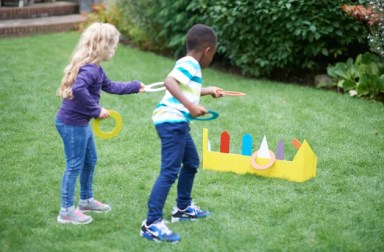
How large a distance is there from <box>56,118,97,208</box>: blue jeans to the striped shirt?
Answer: 574 mm

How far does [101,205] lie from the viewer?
4.73 m

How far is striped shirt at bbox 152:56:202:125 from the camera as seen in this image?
4.10 metres

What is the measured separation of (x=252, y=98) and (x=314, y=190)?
9.75 feet

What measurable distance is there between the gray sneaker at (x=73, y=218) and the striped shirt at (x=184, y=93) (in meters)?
0.93

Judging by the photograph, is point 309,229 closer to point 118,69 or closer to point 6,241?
point 6,241

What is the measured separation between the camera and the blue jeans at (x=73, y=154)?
14.1 ft

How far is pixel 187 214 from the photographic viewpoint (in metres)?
4.59

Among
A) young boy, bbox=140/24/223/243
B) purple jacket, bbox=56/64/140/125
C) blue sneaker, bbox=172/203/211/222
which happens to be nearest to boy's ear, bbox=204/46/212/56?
young boy, bbox=140/24/223/243

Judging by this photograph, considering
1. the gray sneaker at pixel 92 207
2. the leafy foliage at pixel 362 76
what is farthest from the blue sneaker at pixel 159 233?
the leafy foliage at pixel 362 76

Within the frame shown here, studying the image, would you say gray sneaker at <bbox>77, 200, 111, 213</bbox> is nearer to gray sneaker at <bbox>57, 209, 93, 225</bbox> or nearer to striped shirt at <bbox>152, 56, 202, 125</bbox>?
gray sneaker at <bbox>57, 209, 93, 225</bbox>

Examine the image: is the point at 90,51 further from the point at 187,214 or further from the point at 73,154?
the point at 187,214

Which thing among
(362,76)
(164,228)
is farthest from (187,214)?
(362,76)

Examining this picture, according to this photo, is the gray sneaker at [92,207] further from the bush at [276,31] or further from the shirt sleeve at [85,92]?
the bush at [276,31]

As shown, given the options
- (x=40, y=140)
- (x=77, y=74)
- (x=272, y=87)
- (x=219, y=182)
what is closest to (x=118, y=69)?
(x=272, y=87)
